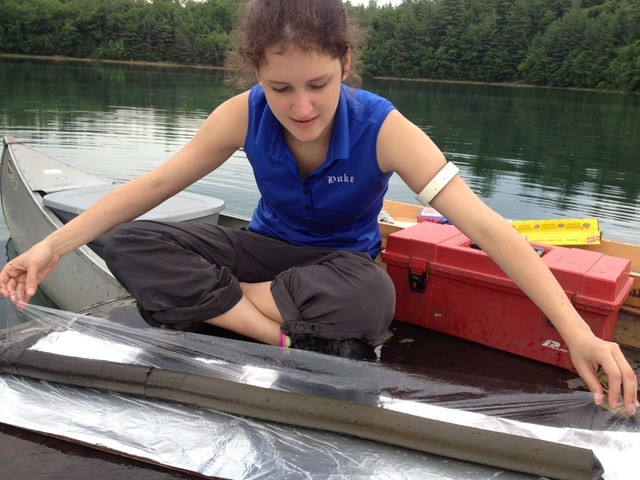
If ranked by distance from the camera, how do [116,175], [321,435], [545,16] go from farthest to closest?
1. [545,16]
2. [116,175]
3. [321,435]

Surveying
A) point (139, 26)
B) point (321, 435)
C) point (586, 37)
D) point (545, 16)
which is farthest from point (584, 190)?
point (139, 26)

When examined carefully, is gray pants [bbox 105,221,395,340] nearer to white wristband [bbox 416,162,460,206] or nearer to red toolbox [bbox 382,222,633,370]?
white wristband [bbox 416,162,460,206]

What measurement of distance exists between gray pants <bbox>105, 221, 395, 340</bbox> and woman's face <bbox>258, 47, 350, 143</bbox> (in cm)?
48

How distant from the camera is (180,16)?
206ft

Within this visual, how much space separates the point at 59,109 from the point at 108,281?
15.7m

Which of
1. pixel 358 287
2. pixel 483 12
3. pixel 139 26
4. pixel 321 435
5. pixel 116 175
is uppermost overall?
pixel 483 12

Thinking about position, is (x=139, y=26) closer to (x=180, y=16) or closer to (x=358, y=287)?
(x=180, y=16)

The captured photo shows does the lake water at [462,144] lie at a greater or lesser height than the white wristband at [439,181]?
lesser

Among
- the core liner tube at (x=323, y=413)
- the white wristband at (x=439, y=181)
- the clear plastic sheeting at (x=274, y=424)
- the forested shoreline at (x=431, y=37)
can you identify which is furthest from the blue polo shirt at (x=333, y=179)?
the forested shoreline at (x=431, y=37)

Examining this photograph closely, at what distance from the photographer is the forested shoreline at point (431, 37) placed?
163 ft

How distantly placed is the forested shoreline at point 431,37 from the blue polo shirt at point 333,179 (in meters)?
51.4

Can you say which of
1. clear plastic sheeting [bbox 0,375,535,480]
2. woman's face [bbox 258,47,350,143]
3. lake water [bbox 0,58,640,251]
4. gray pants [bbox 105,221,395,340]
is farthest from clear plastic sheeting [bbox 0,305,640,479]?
lake water [bbox 0,58,640,251]

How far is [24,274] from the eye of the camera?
1.71m

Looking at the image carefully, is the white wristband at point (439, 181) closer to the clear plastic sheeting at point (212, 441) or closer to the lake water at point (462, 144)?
the clear plastic sheeting at point (212, 441)
